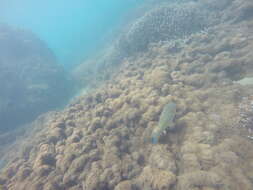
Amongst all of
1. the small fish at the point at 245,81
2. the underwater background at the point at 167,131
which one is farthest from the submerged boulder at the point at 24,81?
the small fish at the point at 245,81

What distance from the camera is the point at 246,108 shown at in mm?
3266

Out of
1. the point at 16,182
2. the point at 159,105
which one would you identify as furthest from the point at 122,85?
the point at 16,182

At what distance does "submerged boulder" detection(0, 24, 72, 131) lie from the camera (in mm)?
11602

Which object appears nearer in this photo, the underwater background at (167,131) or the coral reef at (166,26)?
the underwater background at (167,131)

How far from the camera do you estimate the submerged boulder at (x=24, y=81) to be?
38.1ft

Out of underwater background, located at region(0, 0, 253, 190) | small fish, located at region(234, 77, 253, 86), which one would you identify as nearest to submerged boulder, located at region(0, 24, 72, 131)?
underwater background, located at region(0, 0, 253, 190)

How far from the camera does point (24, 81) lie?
1306cm

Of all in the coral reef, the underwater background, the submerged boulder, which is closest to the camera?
the underwater background

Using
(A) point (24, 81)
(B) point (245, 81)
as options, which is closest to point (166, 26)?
(B) point (245, 81)

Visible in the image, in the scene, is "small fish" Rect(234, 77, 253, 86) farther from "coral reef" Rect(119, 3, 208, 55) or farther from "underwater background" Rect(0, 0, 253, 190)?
"coral reef" Rect(119, 3, 208, 55)

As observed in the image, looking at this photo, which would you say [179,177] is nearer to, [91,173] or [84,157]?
[91,173]

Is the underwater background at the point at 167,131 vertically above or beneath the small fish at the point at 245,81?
above

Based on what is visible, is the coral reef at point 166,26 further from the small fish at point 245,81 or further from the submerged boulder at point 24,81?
the submerged boulder at point 24,81

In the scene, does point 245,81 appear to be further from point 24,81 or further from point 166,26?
point 24,81
